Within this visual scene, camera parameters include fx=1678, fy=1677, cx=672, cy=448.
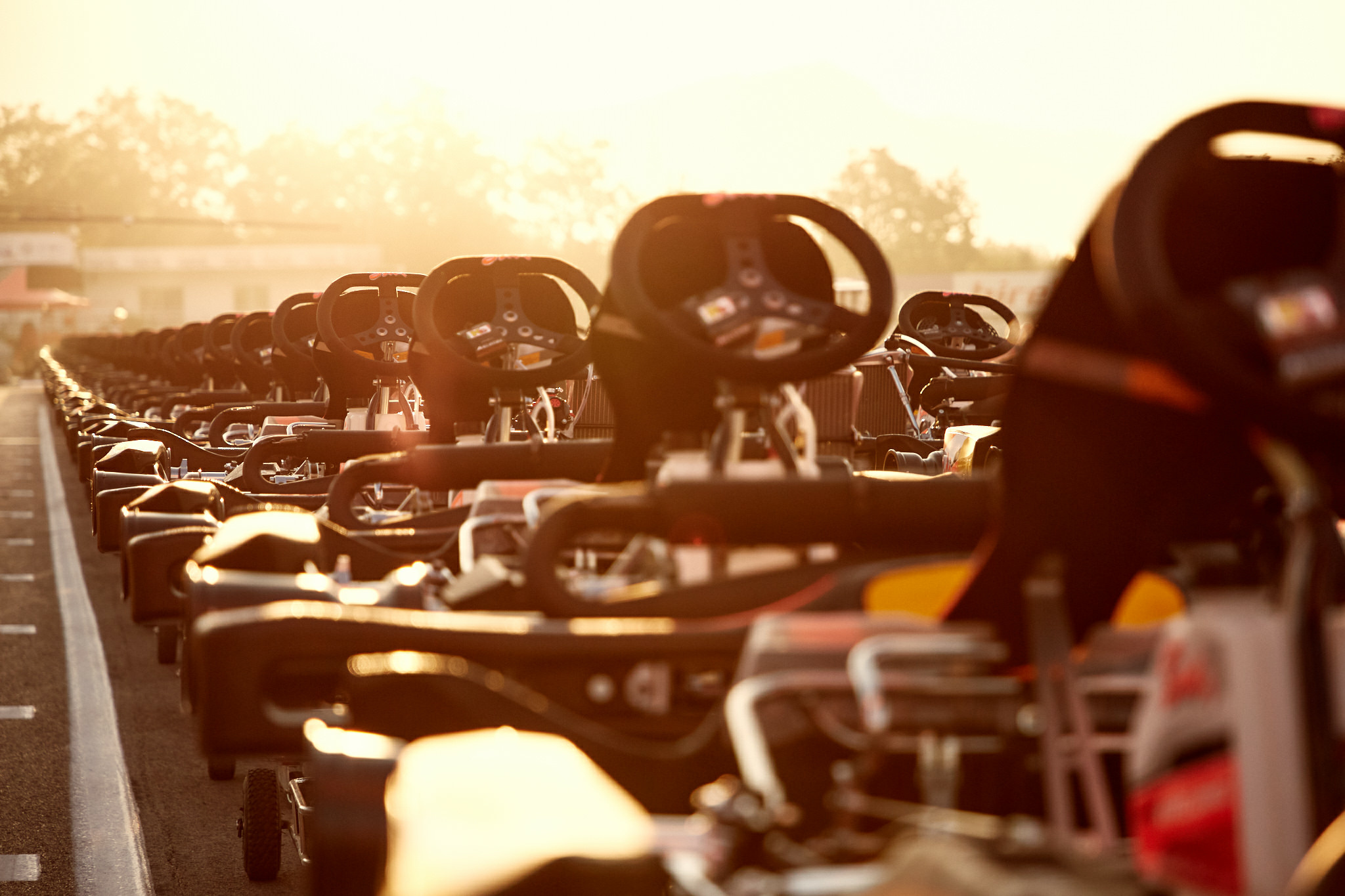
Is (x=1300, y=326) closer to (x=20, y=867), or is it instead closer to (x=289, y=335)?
(x=20, y=867)

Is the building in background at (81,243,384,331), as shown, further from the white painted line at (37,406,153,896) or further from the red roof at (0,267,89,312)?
the white painted line at (37,406,153,896)

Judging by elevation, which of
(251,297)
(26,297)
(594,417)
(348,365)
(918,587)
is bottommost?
(594,417)

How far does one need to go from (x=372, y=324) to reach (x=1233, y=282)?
7637mm

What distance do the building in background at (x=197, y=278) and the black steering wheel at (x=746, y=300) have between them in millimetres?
100504

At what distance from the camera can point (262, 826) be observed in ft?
18.3

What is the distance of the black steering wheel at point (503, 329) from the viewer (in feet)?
19.9

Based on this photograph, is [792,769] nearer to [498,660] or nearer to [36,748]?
[498,660]

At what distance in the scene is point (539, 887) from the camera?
82.5 inches

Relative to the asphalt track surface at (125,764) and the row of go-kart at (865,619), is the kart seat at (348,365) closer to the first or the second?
the asphalt track surface at (125,764)

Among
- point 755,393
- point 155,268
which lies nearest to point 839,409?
point 755,393

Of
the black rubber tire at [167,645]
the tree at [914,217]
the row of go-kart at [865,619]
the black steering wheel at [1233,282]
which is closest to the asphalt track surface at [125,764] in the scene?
the black rubber tire at [167,645]

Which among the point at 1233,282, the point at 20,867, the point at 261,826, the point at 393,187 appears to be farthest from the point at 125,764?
the point at 393,187

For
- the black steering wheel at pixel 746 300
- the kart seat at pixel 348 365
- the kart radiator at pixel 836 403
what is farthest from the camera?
the kart seat at pixel 348 365

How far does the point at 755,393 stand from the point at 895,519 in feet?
1.95
